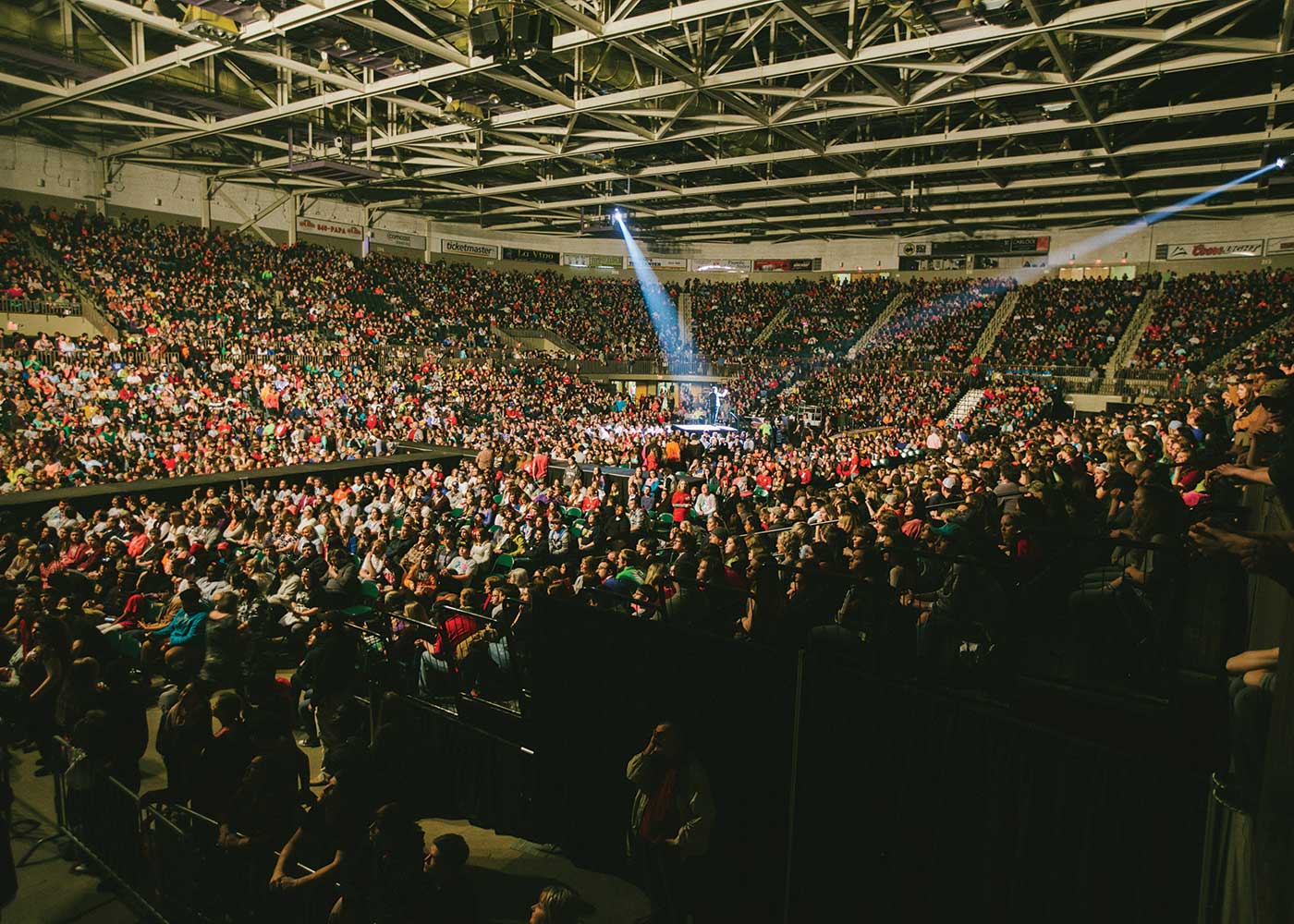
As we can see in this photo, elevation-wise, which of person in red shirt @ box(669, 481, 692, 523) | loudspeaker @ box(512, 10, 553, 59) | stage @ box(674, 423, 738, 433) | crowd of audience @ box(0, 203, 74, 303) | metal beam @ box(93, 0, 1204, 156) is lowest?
person in red shirt @ box(669, 481, 692, 523)

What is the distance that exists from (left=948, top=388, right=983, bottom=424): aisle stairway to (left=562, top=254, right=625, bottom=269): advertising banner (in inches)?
971

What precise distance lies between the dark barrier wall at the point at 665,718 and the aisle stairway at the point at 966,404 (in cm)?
2328

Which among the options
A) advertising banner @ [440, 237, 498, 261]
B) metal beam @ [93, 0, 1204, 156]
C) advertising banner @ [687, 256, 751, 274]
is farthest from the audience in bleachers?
advertising banner @ [687, 256, 751, 274]

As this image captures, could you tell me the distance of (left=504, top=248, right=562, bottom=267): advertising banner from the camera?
144 feet

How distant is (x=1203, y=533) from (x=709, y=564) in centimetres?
366

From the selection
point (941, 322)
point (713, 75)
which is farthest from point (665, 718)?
point (941, 322)

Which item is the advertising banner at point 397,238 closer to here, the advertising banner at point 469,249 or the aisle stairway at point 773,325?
the advertising banner at point 469,249

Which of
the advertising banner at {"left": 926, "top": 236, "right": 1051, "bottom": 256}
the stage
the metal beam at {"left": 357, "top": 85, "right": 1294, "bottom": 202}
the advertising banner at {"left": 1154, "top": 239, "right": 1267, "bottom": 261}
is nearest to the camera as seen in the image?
the metal beam at {"left": 357, "top": 85, "right": 1294, "bottom": 202}

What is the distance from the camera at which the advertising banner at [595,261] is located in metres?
45.8

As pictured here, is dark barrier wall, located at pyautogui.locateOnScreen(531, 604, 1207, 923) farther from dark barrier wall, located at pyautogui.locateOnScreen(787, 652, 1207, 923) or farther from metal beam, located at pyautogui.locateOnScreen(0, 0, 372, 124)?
metal beam, located at pyautogui.locateOnScreen(0, 0, 372, 124)

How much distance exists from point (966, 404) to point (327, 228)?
97.2 ft

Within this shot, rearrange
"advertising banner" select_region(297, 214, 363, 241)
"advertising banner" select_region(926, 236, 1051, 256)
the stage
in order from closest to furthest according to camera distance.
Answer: the stage, "advertising banner" select_region(297, 214, 363, 241), "advertising banner" select_region(926, 236, 1051, 256)

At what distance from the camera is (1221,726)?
3305mm

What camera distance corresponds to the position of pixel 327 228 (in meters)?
35.9
